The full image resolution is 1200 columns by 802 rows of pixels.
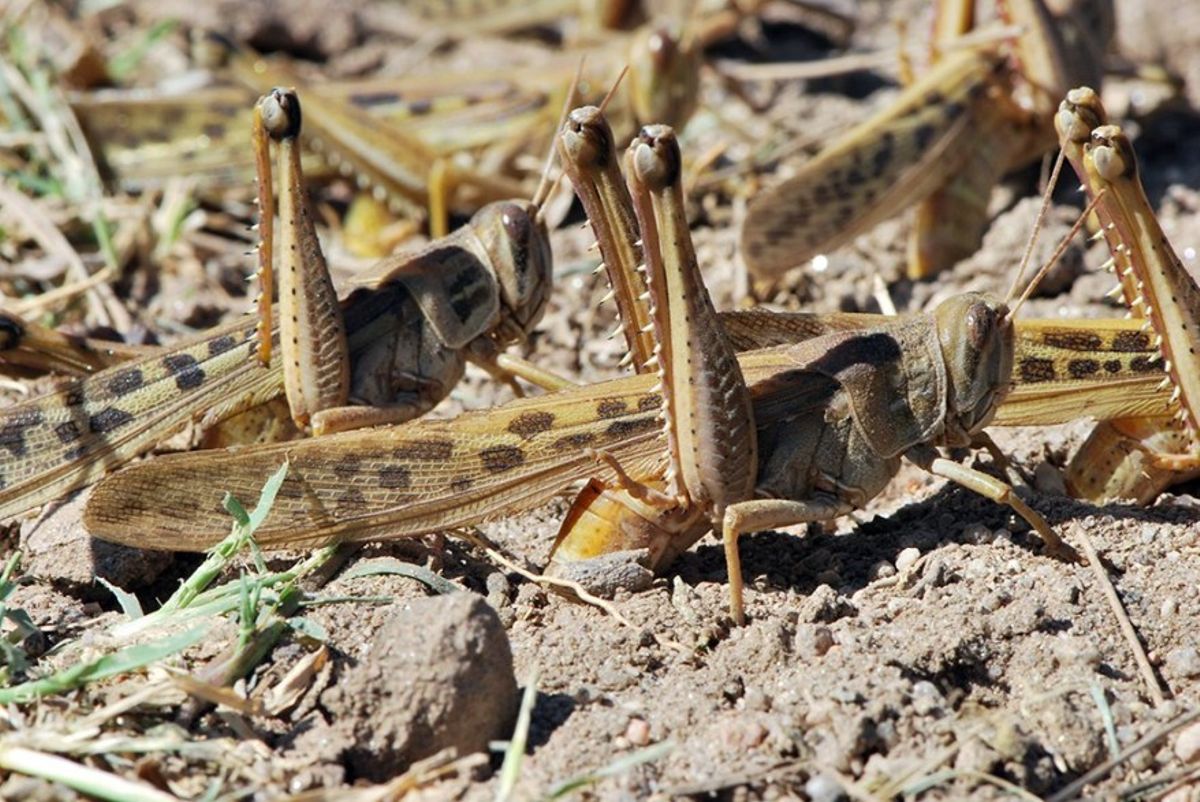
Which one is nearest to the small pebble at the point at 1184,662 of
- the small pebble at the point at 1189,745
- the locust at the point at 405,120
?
the small pebble at the point at 1189,745

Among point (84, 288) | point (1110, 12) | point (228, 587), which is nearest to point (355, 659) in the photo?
point (228, 587)

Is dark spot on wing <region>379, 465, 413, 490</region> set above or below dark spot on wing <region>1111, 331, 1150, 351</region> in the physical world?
above

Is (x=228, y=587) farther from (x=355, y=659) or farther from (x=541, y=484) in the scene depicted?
(x=541, y=484)

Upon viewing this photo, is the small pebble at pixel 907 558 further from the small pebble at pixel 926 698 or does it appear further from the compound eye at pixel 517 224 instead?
the compound eye at pixel 517 224

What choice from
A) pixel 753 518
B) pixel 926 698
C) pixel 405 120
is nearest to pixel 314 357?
pixel 753 518

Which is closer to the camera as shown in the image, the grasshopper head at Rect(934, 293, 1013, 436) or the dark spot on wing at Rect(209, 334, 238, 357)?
the grasshopper head at Rect(934, 293, 1013, 436)

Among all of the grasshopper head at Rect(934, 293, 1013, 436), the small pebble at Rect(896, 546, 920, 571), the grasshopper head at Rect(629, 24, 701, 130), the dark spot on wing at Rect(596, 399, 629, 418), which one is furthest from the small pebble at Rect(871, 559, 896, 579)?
the grasshopper head at Rect(629, 24, 701, 130)

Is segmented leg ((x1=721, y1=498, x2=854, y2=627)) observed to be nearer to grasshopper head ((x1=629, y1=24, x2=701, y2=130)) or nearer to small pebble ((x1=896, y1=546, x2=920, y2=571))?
small pebble ((x1=896, y1=546, x2=920, y2=571))
